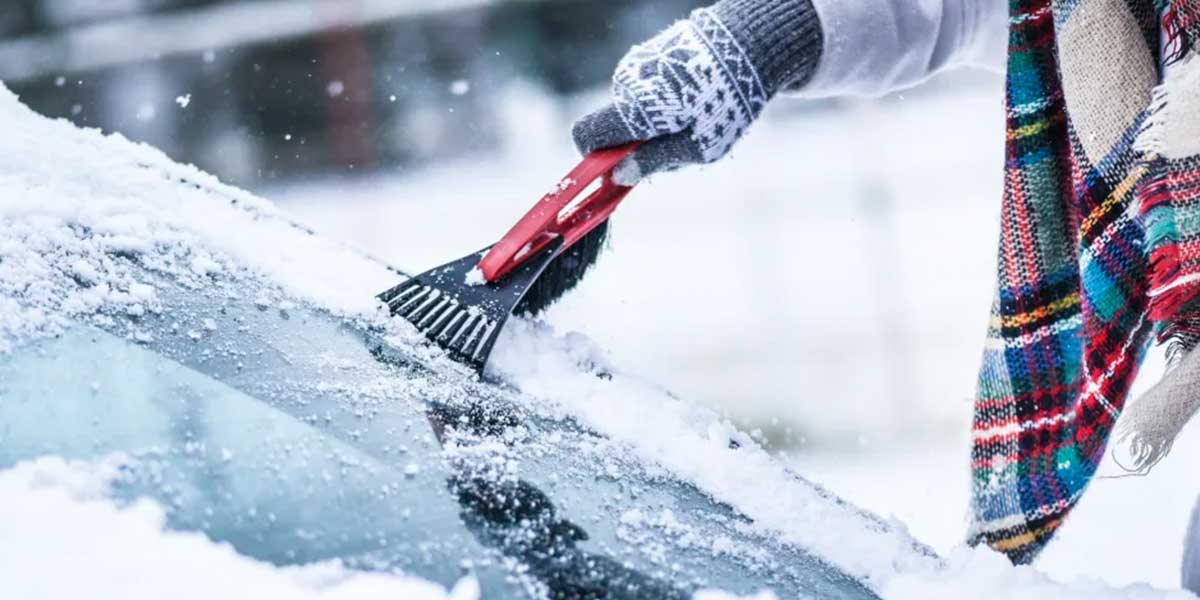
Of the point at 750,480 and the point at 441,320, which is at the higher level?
the point at 441,320

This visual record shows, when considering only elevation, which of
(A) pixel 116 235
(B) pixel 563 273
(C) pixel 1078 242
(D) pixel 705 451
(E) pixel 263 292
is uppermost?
(A) pixel 116 235

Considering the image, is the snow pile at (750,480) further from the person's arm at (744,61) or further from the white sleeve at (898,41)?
the white sleeve at (898,41)

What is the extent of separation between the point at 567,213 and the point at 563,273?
8 centimetres

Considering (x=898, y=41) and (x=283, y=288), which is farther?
(x=898, y=41)

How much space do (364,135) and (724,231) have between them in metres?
2.07

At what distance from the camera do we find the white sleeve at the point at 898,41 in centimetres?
152

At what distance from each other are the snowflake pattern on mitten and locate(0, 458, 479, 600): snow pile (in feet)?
2.68

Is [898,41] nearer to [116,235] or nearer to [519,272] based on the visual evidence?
[519,272]

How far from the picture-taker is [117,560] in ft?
2.21

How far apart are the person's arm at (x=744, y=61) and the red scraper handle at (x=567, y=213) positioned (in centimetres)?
2

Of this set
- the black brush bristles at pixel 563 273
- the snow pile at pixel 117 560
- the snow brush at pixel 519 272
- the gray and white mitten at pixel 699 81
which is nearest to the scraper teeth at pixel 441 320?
the snow brush at pixel 519 272

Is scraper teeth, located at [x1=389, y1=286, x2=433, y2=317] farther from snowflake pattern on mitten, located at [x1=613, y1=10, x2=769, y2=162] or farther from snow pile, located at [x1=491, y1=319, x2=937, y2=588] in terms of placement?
snowflake pattern on mitten, located at [x1=613, y1=10, x2=769, y2=162]

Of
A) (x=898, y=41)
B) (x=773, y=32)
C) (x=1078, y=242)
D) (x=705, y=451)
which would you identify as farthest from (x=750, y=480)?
(x=898, y=41)

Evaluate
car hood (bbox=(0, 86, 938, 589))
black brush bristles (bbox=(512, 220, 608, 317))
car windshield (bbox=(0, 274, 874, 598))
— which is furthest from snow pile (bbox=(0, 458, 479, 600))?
black brush bristles (bbox=(512, 220, 608, 317))
